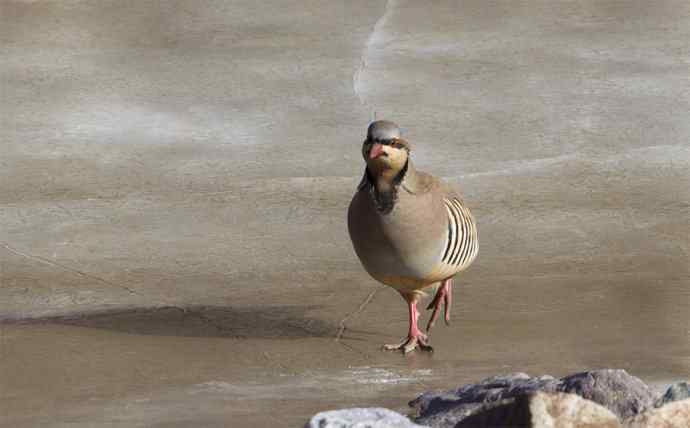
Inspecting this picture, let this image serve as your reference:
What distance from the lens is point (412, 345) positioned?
8.27m

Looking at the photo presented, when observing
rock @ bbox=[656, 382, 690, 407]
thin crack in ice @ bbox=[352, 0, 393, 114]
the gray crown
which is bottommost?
thin crack in ice @ bbox=[352, 0, 393, 114]

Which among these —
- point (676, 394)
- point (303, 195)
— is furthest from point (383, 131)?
point (303, 195)

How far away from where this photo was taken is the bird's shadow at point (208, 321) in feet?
28.6

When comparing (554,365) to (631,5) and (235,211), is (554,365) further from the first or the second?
(631,5)

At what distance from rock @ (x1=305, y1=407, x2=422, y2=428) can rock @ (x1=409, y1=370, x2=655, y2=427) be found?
1.25 feet

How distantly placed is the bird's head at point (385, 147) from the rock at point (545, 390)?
1.17 meters

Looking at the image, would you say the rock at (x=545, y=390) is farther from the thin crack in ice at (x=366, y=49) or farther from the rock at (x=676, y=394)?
the thin crack in ice at (x=366, y=49)

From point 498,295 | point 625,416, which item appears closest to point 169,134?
point 498,295

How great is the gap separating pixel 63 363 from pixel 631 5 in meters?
9.19

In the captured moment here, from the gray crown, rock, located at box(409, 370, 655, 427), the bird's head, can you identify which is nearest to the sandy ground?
rock, located at box(409, 370, 655, 427)

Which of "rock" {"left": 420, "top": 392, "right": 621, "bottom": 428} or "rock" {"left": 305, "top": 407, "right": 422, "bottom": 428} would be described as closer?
"rock" {"left": 420, "top": 392, "right": 621, "bottom": 428}

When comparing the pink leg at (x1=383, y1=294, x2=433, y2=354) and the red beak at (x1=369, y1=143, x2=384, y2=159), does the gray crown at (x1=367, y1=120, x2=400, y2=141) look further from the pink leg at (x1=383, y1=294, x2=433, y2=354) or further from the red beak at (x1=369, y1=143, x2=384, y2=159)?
the pink leg at (x1=383, y1=294, x2=433, y2=354)

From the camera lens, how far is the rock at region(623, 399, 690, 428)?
20.7 feet

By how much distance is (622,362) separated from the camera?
8062 millimetres
